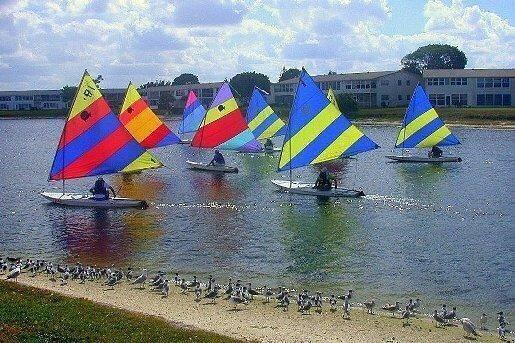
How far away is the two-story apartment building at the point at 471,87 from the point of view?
164m

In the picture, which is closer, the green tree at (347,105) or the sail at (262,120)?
the sail at (262,120)

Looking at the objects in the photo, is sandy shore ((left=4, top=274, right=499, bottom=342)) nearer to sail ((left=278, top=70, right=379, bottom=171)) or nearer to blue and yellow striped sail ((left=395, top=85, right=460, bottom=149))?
sail ((left=278, top=70, right=379, bottom=171))

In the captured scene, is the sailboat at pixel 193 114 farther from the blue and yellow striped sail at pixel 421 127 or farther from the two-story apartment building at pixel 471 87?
the two-story apartment building at pixel 471 87

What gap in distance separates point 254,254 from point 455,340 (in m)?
15.7

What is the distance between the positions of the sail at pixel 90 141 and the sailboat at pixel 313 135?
39.4 feet

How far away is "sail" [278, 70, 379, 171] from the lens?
56.9 meters

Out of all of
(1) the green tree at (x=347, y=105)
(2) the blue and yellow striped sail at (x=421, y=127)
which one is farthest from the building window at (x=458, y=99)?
(2) the blue and yellow striped sail at (x=421, y=127)

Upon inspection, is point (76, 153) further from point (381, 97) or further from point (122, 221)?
point (381, 97)

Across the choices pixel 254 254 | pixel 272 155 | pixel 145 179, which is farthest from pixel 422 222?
pixel 272 155

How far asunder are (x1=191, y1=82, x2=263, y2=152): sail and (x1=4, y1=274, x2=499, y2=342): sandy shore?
45.2 m

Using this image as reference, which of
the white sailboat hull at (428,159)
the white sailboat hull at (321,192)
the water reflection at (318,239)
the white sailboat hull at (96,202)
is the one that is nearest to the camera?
the water reflection at (318,239)

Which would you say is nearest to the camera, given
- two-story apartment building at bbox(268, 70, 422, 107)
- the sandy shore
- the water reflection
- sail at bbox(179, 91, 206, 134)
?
the sandy shore

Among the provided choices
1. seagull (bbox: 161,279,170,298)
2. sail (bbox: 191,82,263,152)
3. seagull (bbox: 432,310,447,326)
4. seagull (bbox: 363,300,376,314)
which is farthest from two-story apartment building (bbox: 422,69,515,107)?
seagull (bbox: 432,310,447,326)

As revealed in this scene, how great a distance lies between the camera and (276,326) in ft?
87.5
